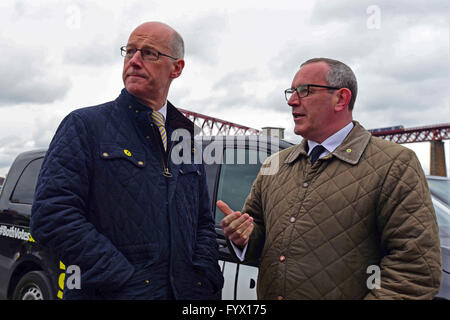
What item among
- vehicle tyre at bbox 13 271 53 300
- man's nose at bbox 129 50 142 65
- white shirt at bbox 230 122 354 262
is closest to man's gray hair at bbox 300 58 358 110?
white shirt at bbox 230 122 354 262

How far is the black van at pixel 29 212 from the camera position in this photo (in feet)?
9.23

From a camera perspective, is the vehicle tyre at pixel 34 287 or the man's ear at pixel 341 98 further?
the vehicle tyre at pixel 34 287

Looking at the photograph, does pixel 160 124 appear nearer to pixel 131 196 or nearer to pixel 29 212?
pixel 131 196

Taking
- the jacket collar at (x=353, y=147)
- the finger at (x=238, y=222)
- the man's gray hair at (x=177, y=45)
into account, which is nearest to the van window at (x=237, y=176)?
the jacket collar at (x=353, y=147)

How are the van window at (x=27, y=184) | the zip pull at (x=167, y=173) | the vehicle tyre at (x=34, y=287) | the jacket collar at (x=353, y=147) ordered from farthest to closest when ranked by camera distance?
the van window at (x=27, y=184)
the vehicle tyre at (x=34, y=287)
the jacket collar at (x=353, y=147)
the zip pull at (x=167, y=173)

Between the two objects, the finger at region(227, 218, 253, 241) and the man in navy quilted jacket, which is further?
the finger at region(227, 218, 253, 241)

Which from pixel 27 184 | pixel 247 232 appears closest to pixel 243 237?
pixel 247 232

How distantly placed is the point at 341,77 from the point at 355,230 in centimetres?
76

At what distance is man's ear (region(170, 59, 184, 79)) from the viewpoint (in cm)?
200

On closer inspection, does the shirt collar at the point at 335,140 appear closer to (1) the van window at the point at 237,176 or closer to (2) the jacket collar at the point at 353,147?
(2) the jacket collar at the point at 353,147

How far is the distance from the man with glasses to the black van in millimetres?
545

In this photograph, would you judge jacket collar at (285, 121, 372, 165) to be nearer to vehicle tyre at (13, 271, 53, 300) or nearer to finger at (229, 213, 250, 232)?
finger at (229, 213, 250, 232)

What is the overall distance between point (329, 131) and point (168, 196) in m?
0.86
